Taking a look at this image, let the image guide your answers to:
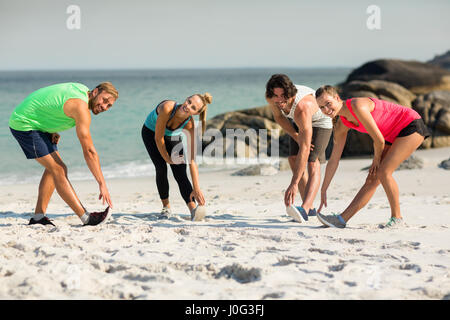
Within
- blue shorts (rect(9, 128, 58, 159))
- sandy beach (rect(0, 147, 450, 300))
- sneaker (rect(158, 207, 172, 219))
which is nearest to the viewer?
sandy beach (rect(0, 147, 450, 300))

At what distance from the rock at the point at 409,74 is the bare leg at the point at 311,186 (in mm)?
11393

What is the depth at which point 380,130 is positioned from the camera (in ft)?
13.5

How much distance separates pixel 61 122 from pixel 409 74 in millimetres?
13390

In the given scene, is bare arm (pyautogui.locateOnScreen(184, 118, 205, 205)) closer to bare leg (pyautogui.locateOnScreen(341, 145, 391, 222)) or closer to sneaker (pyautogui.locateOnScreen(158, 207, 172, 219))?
sneaker (pyautogui.locateOnScreen(158, 207, 172, 219))

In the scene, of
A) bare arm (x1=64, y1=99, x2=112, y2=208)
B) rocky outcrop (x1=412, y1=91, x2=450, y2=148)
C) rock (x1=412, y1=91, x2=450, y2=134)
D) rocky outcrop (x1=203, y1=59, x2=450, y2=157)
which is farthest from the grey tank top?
rock (x1=412, y1=91, x2=450, y2=134)

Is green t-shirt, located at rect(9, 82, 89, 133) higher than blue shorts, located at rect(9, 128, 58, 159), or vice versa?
green t-shirt, located at rect(9, 82, 89, 133)

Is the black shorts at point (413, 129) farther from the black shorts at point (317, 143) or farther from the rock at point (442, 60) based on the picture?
the rock at point (442, 60)

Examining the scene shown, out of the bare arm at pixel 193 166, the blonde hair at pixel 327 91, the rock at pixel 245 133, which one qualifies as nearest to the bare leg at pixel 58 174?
the bare arm at pixel 193 166

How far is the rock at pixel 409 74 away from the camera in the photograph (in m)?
14.8

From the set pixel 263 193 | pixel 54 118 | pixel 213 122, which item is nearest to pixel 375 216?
pixel 263 193

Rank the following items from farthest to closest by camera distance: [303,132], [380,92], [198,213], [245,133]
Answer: [380,92]
[245,133]
[198,213]
[303,132]

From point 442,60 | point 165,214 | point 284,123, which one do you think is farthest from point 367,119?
point 442,60

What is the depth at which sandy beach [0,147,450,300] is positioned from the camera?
281 cm

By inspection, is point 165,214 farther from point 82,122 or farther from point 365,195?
point 365,195
